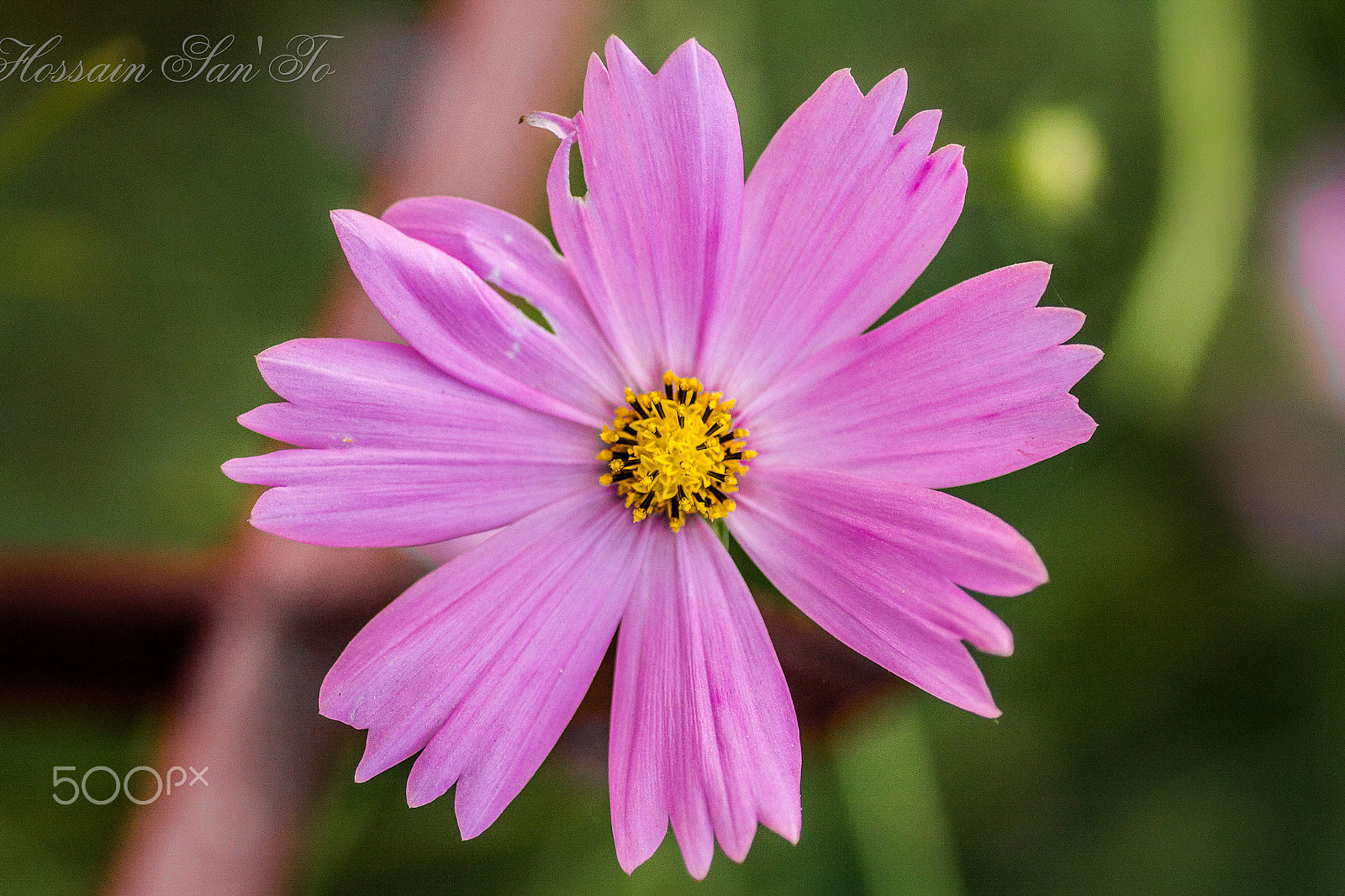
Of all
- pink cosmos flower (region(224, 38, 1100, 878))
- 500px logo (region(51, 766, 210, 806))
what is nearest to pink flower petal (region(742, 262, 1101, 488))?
pink cosmos flower (region(224, 38, 1100, 878))

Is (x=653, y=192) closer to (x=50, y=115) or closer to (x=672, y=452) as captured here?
(x=672, y=452)

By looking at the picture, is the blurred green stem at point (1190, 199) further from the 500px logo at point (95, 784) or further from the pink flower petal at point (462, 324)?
the 500px logo at point (95, 784)

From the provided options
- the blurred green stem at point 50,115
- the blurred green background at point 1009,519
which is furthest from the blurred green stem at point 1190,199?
the blurred green stem at point 50,115

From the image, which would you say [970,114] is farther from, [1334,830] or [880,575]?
[1334,830]

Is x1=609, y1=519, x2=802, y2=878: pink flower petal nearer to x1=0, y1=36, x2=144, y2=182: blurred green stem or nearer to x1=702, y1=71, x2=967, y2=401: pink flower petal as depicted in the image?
x1=702, y1=71, x2=967, y2=401: pink flower petal

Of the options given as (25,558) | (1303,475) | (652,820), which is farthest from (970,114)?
(25,558)
